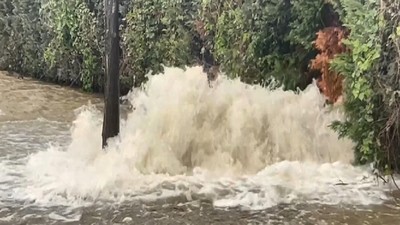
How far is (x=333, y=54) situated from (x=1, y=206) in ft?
12.6

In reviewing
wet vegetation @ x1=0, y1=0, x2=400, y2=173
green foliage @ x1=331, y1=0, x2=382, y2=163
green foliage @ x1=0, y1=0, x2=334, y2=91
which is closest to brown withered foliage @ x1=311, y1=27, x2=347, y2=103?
wet vegetation @ x1=0, y1=0, x2=400, y2=173

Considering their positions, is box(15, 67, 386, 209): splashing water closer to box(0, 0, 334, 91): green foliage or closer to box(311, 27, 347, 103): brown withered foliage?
box(311, 27, 347, 103): brown withered foliage

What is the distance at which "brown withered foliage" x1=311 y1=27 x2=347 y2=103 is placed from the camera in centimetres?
699

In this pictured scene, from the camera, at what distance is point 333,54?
6988 mm

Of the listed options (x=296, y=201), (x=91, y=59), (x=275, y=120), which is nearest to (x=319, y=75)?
(x=275, y=120)

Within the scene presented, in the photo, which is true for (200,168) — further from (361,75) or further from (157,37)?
(157,37)

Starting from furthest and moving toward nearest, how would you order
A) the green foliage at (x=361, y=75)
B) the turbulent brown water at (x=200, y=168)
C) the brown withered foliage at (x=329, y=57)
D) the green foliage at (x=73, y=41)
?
the green foliage at (x=73, y=41) < the brown withered foliage at (x=329, y=57) < the green foliage at (x=361, y=75) < the turbulent brown water at (x=200, y=168)

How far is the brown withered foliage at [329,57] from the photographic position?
6.99m

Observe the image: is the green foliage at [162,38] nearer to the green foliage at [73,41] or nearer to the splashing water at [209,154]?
the green foliage at [73,41]

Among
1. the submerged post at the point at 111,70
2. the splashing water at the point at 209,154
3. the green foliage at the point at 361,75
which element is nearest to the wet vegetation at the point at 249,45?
the green foliage at the point at 361,75

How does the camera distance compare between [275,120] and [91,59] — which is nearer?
[275,120]

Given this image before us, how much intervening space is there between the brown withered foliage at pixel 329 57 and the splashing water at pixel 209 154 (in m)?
0.16

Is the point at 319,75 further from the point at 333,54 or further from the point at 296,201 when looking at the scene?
the point at 296,201

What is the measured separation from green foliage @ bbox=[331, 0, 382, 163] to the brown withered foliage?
0.54m
